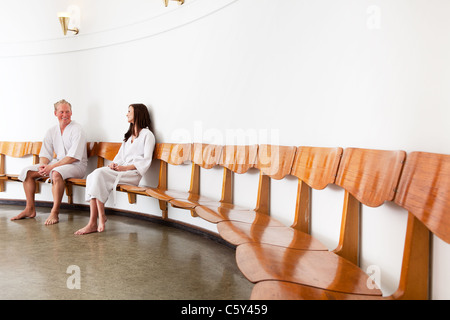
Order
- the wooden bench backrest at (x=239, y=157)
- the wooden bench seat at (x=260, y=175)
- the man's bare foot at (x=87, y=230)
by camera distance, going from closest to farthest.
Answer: the wooden bench seat at (x=260, y=175) → the wooden bench backrest at (x=239, y=157) → the man's bare foot at (x=87, y=230)

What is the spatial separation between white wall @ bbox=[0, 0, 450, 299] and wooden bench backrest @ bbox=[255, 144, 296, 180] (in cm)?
11

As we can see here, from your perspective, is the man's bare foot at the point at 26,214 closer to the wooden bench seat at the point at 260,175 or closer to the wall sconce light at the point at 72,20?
the wall sconce light at the point at 72,20

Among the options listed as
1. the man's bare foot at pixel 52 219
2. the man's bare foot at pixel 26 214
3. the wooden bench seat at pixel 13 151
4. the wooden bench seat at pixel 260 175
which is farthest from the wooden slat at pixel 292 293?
the wooden bench seat at pixel 13 151

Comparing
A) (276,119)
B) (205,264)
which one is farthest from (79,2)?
(205,264)

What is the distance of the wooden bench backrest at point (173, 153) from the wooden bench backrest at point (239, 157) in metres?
0.58

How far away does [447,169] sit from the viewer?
123 cm

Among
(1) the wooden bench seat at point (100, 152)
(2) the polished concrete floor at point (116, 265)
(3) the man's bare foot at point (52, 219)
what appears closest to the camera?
(2) the polished concrete floor at point (116, 265)

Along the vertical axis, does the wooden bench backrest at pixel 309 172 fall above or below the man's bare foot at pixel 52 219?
above

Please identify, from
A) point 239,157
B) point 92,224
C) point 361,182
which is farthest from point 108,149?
point 361,182

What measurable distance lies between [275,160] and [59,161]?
9.19 feet

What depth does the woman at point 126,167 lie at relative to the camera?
11.7 ft

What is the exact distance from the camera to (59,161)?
4320 mm

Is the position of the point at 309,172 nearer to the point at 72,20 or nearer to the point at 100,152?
the point at 100,152

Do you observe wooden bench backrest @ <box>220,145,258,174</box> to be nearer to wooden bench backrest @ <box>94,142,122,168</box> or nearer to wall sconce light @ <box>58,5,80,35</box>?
wooden bench backrest @ <box>94,142,122,168</box>
